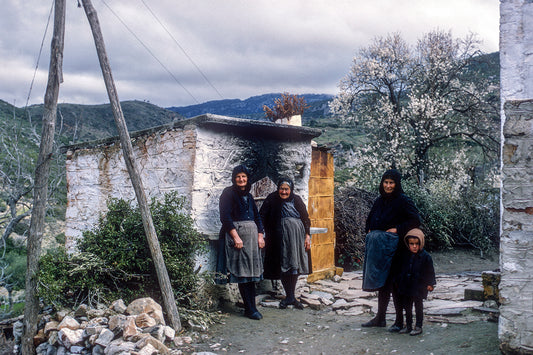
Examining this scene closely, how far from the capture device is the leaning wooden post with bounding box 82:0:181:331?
Result: 15.4 feet

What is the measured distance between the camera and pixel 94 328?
13.4 feet

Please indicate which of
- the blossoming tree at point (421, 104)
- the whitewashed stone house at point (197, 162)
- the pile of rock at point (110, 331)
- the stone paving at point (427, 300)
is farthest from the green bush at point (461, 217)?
the pile of rock at point (110, 331)

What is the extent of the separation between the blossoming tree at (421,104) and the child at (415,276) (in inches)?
376

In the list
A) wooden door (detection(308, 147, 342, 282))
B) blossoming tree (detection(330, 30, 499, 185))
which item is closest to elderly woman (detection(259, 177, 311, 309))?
wooden door (detection(308, 147, 342, 282))

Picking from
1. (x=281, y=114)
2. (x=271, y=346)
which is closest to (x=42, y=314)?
(x=271, y=346)

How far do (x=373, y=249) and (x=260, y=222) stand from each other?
5.18ft

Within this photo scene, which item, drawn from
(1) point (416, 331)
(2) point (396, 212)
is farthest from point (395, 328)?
(2) point (396, 212)

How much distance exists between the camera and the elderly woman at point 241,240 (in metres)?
5.11

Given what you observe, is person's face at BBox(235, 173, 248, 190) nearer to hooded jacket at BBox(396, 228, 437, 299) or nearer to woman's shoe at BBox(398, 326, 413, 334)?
hooded jacket at BBox(396, 228, 437, 299)

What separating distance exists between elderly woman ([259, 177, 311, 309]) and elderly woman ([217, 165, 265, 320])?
0.43 meters

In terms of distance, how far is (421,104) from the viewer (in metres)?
13.8

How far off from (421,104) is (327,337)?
10.9 metres

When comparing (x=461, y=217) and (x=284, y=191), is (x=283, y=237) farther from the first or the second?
(x=461, y=217)

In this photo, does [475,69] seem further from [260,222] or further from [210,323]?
[210,323]
